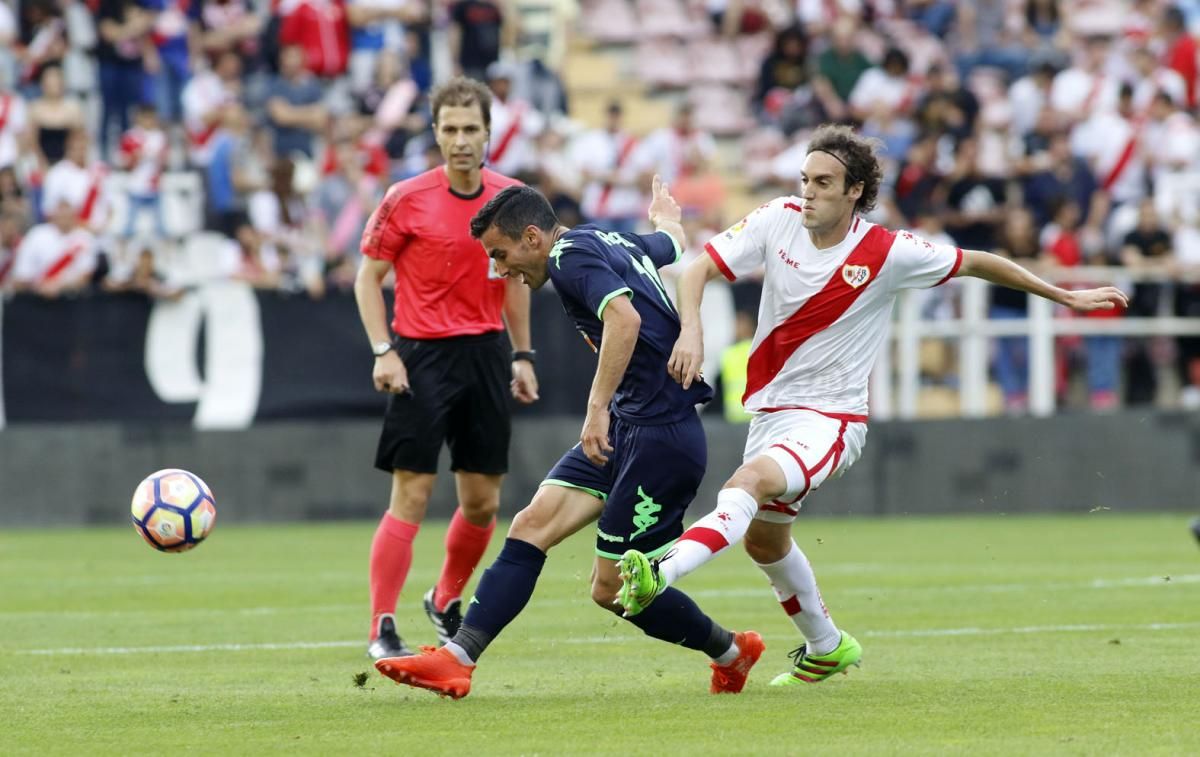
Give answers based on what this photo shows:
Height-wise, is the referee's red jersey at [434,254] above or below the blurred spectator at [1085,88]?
below

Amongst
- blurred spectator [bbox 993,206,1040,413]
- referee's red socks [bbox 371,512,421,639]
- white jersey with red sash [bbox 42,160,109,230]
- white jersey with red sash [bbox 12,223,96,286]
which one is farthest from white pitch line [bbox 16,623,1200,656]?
white jersey with red sash [bbox 42,160,109,230]

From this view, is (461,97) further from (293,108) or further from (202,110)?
(293,108)

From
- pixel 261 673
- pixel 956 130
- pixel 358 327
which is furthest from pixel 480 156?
pixel 956 130

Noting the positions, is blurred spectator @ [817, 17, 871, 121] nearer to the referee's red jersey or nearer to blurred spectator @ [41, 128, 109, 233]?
blurred spectator @ [41, 128, 109, 233]

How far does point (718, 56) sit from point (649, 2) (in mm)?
1380

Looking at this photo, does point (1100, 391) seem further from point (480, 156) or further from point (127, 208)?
point (480, 156)

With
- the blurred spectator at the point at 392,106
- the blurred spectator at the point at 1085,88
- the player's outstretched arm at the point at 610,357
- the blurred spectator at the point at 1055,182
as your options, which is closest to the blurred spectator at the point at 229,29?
the blurred spectator at the point at 392,106

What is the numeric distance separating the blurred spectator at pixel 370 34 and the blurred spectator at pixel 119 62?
7.47 feet

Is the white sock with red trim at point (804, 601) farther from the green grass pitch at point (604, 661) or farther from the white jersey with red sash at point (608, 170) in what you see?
the white jersey with red sash at point (608, 170)

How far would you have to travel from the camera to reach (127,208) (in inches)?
779

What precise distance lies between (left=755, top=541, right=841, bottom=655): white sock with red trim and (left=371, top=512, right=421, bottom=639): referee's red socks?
1.90 m

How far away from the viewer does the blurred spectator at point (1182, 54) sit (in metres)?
23.5

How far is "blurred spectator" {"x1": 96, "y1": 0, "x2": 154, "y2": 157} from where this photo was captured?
21.3 metres

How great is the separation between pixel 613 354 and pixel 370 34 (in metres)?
15.6
